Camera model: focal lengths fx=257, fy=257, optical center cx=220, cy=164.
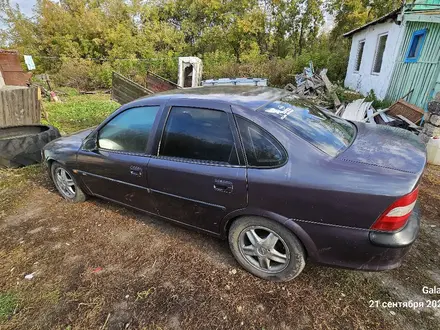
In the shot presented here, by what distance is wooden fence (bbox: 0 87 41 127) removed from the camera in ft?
20.0

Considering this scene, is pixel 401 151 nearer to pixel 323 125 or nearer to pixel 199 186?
pixel 323 125

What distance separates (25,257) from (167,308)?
1772mm

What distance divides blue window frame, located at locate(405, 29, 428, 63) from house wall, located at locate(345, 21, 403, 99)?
16.5 inches

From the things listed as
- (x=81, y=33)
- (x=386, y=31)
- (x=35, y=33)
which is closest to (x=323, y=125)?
(x=386, y=31)

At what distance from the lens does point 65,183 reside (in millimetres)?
3699

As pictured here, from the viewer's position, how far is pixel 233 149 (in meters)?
2.18

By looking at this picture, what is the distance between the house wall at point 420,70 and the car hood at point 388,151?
19.7 feet

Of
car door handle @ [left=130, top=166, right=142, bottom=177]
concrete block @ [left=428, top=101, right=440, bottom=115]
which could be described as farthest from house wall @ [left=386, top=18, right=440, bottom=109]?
car door handle @ [left=130, top=166, right=142, bottom=177]


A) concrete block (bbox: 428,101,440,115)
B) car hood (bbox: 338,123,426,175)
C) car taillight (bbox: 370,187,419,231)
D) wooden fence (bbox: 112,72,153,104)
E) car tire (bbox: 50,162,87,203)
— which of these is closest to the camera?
car taillight (bbox: 370,187,419,231)

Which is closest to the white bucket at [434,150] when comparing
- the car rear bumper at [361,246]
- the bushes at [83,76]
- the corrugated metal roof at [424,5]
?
the car rear bumper at [361,246]

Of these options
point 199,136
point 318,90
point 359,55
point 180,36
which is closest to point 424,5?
point 318,90

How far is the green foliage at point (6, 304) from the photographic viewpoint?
2129 millimetres

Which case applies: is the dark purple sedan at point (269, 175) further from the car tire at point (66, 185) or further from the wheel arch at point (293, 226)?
the car tire at point (66, 185)

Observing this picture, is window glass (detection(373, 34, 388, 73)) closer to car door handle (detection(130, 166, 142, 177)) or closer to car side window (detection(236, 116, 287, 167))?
car side window (detection(236, 116, 287, 167))
